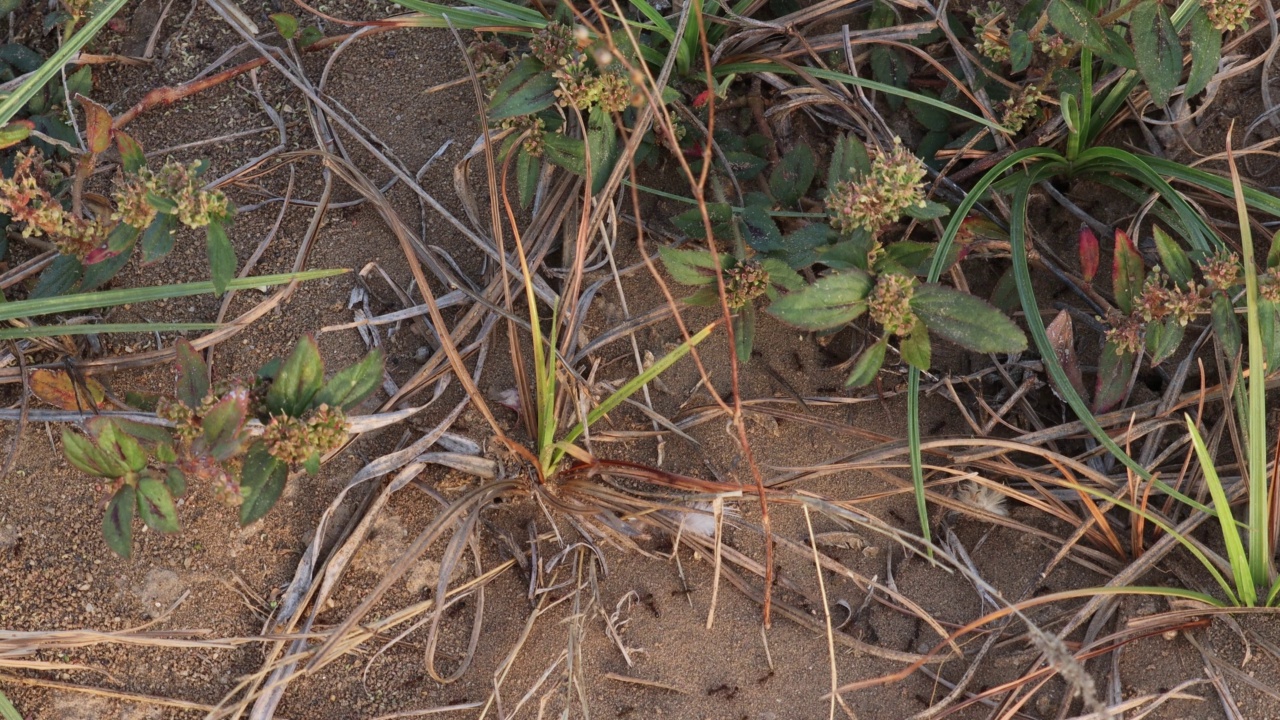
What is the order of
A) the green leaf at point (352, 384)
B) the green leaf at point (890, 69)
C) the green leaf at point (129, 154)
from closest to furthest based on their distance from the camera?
1. the green leaf at point (352, 384)
2. the green leaf at point (129, 154)
3. the green leaf at point (890, 69)

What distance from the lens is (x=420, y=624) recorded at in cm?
176

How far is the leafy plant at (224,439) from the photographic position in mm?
1476

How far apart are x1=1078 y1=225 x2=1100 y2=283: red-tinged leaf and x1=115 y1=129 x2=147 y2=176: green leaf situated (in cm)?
169

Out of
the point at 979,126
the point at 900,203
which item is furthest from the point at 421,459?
the point at 979,126

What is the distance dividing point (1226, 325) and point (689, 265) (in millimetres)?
938

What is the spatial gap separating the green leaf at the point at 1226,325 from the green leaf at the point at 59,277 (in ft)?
6.50

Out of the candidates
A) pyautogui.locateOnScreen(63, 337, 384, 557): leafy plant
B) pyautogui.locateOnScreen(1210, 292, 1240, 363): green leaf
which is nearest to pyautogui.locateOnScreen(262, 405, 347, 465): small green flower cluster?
pyautogui.locateOnScreen(63, 337, 384, 557): leafy plant

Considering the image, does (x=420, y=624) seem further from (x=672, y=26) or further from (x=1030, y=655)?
(x=672, y=26)

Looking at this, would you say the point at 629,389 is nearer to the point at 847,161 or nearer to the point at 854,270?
the point at 854,270

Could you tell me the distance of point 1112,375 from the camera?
1814 millimetres

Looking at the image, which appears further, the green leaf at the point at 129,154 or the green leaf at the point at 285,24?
the green leaf at the point at 285,24

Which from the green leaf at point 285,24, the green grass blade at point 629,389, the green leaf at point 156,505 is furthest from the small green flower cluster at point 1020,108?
the green leaf at point 156,505

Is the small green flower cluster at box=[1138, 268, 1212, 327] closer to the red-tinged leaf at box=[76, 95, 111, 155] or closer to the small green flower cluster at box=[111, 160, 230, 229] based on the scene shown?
the small green flower cluster at box=[111, 160, 230, 229]

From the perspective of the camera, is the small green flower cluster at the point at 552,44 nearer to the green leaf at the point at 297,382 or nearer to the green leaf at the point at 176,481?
the green leaf at the point at 297,382
